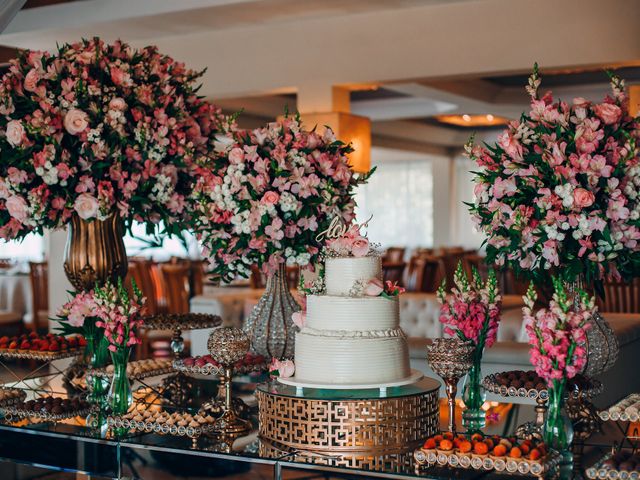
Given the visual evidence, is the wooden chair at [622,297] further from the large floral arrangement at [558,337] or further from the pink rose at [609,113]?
the large floral arrangement at [558,337]

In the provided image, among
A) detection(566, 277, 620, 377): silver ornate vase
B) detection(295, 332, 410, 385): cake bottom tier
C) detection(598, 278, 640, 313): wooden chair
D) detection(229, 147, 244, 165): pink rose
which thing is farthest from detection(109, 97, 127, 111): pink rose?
detection(598, 278, 640, 313): wooden chair

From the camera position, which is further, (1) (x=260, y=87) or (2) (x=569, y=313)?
(1) (x=260, y=87)

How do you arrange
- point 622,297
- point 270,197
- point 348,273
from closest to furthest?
1. point 348,273
2. point 270,197
3. point 622,297

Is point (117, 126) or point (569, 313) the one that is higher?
point (117, 126)

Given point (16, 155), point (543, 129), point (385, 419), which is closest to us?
point (385, 419)

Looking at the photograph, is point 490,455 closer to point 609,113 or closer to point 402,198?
point 609,113

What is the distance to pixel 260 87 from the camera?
786cm

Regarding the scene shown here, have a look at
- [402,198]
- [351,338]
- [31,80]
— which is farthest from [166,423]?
[402,198]

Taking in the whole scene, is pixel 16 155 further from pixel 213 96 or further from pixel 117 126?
pixel 213 96

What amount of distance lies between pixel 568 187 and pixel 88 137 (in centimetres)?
168

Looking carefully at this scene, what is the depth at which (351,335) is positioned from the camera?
2410 mm

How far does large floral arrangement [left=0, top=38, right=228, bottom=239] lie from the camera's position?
10.5 feet

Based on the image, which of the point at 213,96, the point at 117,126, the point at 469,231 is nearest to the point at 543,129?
the point at 117,126

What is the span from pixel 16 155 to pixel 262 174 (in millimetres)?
909
